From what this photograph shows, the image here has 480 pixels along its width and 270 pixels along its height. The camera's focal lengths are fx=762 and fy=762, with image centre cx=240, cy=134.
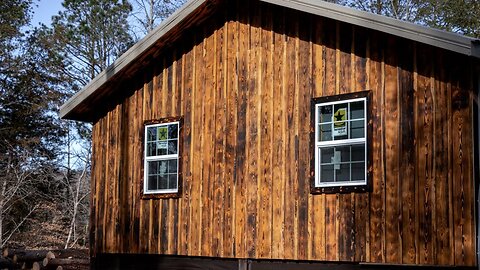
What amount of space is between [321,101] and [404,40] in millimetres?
1605

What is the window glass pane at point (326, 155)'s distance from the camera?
38.1 feet

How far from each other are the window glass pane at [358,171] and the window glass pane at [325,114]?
862 mm

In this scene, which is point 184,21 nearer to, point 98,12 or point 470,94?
point 470,94

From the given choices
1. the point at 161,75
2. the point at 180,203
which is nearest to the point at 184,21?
the point at 161,75

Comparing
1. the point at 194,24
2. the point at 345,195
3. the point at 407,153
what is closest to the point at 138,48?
the point at 194,24

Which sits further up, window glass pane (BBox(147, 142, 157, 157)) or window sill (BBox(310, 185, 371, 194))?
window glass pane (BBox(147, 142, 157, 157))

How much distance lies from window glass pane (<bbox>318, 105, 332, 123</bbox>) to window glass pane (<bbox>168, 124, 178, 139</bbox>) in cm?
315

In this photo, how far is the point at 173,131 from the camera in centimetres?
1394

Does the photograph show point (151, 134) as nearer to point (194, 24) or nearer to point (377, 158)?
point (194, 24)

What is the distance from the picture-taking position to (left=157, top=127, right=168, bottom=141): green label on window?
14.0 metres

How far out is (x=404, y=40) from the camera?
11047mm

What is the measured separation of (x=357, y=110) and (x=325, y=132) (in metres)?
0.63

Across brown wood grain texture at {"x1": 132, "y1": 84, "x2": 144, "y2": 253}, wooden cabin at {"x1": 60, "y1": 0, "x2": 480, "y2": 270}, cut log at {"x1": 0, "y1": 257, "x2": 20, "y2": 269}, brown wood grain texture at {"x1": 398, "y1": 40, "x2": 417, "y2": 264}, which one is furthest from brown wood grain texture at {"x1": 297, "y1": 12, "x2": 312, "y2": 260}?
cut log at {"x1": 0, "y1": 257, "x2": 20, "y2": 269}

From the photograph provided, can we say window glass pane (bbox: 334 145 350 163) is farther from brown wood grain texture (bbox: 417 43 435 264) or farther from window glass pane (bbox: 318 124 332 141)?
brown wood grain texture (bbox: 417 43 435 264)
